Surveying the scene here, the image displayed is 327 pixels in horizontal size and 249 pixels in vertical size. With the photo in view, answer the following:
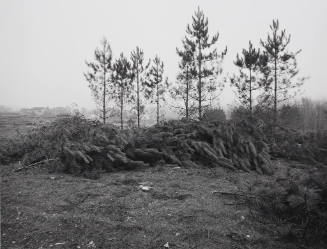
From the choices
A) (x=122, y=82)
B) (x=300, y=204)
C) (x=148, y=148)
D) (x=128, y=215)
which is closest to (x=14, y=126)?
(x=122, y=82)

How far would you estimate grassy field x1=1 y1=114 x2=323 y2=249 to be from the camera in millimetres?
3240

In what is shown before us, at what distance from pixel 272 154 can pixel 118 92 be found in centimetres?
1516

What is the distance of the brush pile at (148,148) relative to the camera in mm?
6789

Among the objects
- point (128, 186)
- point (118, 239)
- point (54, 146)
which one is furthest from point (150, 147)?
point (118, 239)

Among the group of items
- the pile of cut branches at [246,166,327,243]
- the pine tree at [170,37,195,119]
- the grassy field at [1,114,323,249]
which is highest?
the pine tree at [170,37,195,119]

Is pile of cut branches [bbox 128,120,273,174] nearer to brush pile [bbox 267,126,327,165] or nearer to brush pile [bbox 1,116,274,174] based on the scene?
brush pile [bbox 1,116,274,174]

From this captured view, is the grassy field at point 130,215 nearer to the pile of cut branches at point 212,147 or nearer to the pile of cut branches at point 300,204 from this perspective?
the pile of cut branches at point 300,204

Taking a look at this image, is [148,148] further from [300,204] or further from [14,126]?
[14,126]

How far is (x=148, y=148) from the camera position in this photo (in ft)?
25.1

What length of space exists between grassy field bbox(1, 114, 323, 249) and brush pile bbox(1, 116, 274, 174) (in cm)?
75

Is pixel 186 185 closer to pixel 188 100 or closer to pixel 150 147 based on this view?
pixel 150 147

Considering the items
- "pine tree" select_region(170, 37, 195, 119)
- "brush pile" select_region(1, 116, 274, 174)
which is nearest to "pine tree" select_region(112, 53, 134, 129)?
"pine tree" select_region(170, 37, 195, 119)

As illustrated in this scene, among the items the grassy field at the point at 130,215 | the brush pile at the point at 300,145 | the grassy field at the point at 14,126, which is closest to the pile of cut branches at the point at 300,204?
the grassy field at the point at 130,215

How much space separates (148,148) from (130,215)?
12.2 ft
